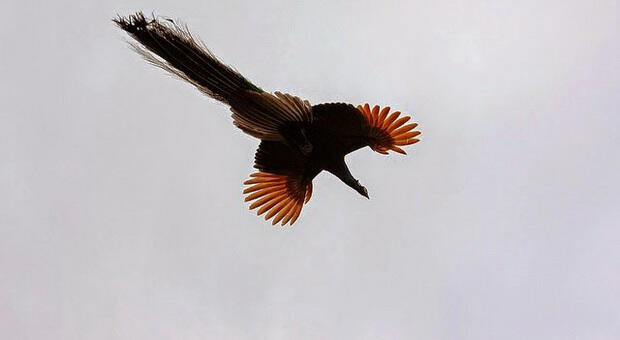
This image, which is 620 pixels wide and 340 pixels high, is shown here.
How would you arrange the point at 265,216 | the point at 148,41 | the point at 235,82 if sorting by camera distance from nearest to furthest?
the point at 148,41, the point at 235,82, the point at 265,216

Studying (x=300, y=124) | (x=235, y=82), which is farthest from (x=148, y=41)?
(x=300, y=124)

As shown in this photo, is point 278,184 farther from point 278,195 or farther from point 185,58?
point 185,58

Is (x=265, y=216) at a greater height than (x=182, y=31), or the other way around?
(x=182, y=31)

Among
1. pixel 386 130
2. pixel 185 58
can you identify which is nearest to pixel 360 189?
pixel 386 130

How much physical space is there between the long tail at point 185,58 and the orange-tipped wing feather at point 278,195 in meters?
2.83

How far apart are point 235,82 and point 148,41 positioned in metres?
1.77

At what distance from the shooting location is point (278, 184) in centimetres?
1730

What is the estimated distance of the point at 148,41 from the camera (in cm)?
1380

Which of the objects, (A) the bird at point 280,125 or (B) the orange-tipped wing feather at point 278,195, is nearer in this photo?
(A) the bird at point 280,125

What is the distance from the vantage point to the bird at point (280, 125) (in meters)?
14.1

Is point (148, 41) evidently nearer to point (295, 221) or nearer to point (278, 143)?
point (278, 143)

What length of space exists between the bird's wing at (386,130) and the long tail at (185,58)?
90.4 inches

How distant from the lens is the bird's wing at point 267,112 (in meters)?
14.6

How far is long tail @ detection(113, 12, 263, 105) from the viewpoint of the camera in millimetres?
13734
